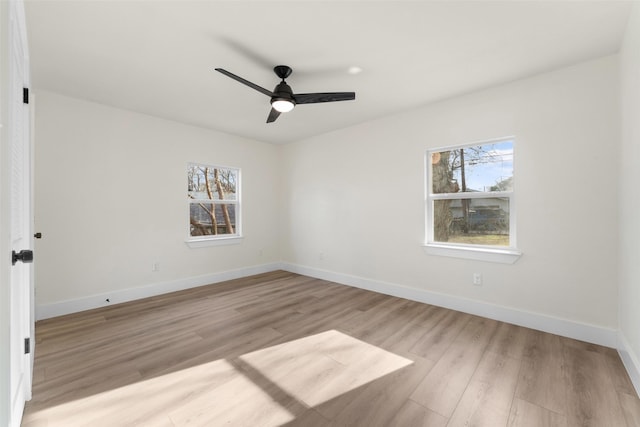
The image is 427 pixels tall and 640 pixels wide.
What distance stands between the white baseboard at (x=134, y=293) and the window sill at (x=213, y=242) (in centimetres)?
49

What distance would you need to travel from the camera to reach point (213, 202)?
4.68 m

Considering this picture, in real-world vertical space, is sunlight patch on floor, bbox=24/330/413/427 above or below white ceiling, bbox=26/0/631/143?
below

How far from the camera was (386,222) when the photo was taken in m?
4.00

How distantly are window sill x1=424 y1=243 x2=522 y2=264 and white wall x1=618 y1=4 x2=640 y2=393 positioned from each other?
80cm

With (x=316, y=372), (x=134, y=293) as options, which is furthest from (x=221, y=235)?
(x=316, y=372)

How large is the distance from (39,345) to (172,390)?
5.41 ft

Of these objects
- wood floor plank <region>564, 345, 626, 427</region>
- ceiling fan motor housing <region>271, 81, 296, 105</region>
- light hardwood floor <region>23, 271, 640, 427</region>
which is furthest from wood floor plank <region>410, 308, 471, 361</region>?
ceiling fan motor housing <region>271, 81, 296, 105</region>

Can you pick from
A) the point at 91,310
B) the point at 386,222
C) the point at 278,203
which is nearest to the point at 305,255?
the point at 278,203

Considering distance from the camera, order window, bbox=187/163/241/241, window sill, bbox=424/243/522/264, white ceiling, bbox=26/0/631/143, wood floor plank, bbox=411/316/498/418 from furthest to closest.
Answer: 1. window, bbox=187/163/241/241
2. window sill, bbox=424/243/522/264
3. white ceiling, bbox=26/0/631/143
4. wood floor plank, bbox=411/316/498/418

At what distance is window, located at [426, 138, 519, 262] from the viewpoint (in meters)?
3.07

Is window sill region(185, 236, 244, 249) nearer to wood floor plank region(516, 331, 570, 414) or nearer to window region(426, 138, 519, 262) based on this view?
window region(426, 138, 519, 262)

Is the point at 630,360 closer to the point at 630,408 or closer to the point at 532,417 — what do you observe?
the point at 630,408

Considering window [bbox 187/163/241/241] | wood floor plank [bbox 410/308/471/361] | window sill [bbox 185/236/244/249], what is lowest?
wood floor plank [bbox 410/308/471/361]

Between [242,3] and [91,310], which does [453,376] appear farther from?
[91,310]
